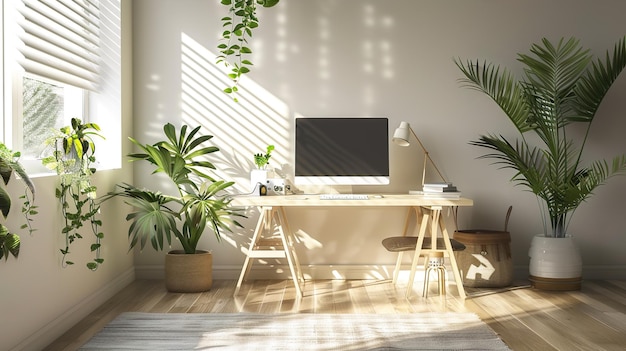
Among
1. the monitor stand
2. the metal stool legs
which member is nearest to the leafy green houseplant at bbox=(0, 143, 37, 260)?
the monitor stand

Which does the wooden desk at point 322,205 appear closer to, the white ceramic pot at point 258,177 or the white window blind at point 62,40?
the white ceramic pot at point 258,177

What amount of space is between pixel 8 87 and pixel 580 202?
11.9 feet

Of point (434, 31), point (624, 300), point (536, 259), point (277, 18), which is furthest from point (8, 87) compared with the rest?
point (624, 300)

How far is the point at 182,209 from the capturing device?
4641mm

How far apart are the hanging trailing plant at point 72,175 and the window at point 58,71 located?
161mm

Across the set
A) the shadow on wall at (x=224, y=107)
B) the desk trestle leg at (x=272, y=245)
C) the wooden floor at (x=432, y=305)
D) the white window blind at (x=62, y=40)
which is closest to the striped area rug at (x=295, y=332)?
the wooden floor at (x=432, y=305)

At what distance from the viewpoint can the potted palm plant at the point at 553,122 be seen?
4.74 meters

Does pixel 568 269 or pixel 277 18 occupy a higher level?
pixel 277 18

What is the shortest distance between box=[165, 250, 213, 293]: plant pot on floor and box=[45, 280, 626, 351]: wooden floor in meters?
0.07

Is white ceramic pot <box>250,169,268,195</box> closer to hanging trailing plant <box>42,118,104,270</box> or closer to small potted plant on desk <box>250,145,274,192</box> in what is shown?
small potted plant on desk <box>250,145,274,192</box>

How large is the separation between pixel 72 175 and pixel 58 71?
59 centimetres

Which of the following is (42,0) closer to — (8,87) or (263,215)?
(8,87)

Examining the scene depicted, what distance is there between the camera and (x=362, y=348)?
3.35 metres

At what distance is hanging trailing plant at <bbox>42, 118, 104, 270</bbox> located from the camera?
357cm
